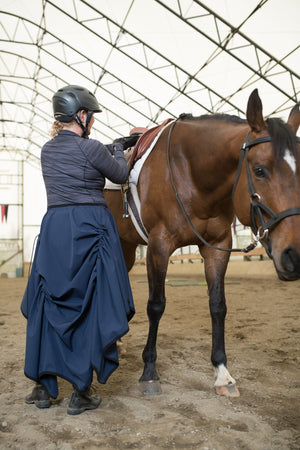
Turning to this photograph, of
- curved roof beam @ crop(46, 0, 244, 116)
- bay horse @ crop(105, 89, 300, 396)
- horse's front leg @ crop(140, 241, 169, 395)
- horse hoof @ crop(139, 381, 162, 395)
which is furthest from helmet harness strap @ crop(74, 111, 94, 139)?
curved roof beam @ crop(46, 0, 244, 116)

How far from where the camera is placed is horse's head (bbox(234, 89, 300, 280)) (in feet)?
5.84

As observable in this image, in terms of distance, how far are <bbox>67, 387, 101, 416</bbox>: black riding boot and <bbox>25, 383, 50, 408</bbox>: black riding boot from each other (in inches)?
6.8

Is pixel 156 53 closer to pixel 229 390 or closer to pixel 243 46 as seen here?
pixel 243 46

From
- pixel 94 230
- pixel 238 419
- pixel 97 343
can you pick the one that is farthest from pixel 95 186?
pixel 238 419

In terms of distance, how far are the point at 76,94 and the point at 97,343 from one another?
1.38 metres

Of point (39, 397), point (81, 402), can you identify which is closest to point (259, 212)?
point (81, 402)

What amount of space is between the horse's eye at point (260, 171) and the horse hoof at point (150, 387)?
4.56ft

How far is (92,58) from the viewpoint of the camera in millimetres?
11844

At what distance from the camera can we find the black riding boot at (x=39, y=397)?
79.7 inches

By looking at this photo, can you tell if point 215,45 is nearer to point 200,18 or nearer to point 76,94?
point 200,18

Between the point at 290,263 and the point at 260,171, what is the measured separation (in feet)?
1.68

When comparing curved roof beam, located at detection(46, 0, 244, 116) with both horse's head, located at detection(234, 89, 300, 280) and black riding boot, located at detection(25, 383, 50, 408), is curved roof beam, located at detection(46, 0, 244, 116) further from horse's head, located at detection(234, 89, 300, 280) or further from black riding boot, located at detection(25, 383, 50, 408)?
black riding boot, located at detection(25, 383, 50, 408)

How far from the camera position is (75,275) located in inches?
77.7

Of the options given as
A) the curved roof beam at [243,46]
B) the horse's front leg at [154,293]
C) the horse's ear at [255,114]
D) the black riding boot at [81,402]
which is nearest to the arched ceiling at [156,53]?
the curved roof beam at [243,46]
